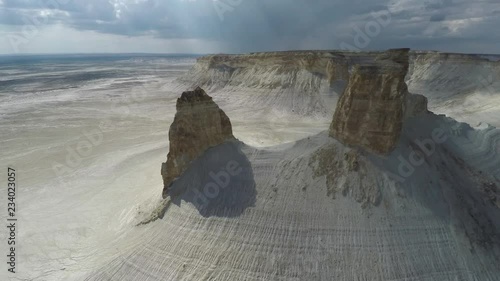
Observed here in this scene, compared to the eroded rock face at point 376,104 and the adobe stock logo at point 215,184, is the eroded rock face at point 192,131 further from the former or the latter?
the eroded rock face at point 376,104

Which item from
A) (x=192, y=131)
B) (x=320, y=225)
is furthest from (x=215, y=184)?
(x=320, y=225)

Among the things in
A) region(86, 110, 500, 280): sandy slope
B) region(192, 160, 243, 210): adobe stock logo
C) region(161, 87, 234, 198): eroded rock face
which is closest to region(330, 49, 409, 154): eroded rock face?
region(86, 110, 500, 280): sandy slope

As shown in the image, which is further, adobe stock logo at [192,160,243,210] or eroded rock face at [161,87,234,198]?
eroded rock face at [161,87,234,198]

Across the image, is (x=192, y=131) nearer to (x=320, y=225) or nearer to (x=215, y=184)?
(x=215, y=184)

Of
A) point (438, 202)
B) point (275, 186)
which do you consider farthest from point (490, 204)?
point (275, 186)

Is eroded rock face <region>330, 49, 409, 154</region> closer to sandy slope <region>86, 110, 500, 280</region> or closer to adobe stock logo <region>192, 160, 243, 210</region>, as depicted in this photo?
sandy slope <region>86, 110, 500, 280</region>

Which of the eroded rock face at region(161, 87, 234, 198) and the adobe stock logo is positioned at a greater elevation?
the eroded rock face at region(161, 87, 234, 198)
